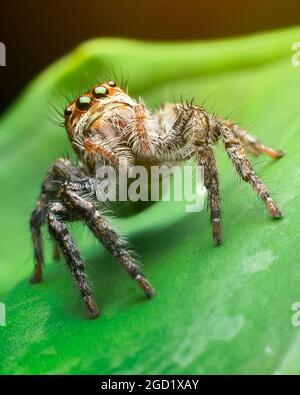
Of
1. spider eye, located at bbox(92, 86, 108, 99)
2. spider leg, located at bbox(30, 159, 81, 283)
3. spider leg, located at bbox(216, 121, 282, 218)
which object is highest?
spider eye, located at bbox(92, 86, 108, 99)

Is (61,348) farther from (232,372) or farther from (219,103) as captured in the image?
(219,103)

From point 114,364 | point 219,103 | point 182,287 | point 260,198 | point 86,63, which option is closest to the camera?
point 114,364

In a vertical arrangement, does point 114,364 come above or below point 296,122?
below

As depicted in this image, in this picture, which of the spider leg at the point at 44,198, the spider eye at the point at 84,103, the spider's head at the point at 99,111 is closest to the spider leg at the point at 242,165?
the spider's head at the point at 99,111

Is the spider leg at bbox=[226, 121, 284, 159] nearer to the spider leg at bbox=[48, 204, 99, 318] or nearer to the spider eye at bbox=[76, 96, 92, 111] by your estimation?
the spider eye at bbox=[76, 96, 92, 111]

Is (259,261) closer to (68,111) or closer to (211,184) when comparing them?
(211,184)

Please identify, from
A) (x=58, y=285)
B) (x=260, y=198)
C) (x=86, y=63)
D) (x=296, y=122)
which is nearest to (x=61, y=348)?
(x=58, y=285)

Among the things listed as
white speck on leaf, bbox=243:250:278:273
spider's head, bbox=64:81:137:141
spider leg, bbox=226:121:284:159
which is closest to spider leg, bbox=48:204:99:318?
spider's head, bbox=64:81:137:141

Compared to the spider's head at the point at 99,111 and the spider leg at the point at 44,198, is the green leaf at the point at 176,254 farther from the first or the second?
the spider's head at the point at 99,111
